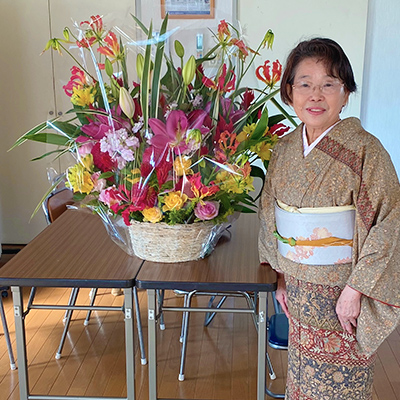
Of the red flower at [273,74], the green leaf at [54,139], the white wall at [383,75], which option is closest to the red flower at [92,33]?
the green leaf at [54,139]

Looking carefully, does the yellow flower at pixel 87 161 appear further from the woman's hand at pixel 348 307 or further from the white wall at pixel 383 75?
the white wall at pixel 383 75

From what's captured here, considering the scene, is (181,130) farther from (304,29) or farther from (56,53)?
(304,29)

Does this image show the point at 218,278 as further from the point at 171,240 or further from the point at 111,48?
the point at 111,48

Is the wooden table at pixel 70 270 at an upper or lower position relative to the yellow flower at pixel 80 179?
lower

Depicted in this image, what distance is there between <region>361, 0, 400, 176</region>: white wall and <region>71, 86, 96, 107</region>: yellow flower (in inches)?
85.7

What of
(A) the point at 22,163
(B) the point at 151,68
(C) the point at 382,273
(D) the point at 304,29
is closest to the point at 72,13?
(A) the point at 22,163

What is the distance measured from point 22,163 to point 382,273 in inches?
118

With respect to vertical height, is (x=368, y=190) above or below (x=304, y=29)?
below

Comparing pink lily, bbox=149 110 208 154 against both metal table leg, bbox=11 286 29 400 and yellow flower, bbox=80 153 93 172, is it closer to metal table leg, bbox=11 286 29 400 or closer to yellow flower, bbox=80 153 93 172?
yellow flower, bbox=80 153 93 172

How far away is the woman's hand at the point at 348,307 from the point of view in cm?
141

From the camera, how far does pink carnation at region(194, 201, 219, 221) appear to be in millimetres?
1506

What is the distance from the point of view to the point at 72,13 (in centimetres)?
352

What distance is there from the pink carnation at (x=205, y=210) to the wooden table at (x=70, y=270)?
293 mm

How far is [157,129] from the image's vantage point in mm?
1406
